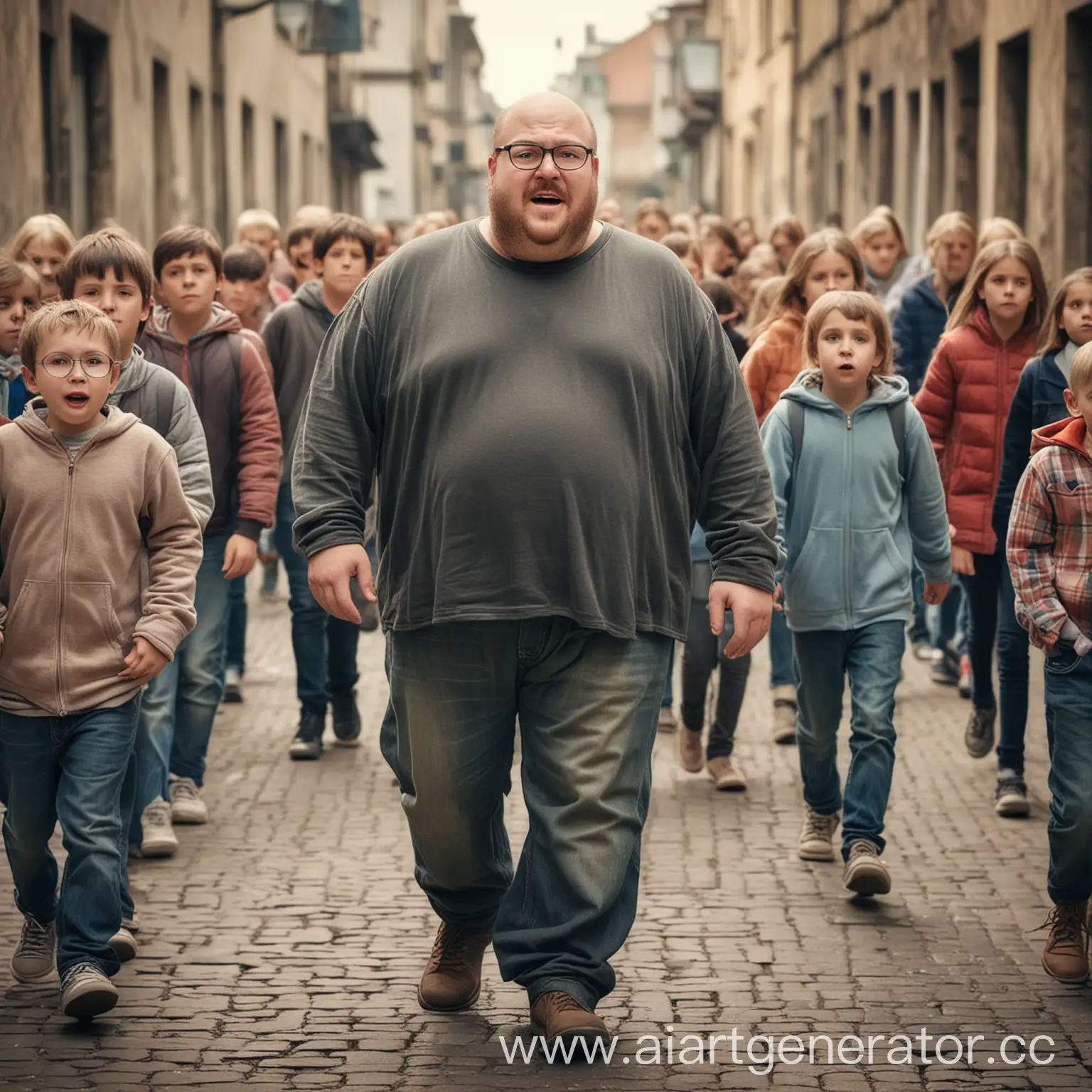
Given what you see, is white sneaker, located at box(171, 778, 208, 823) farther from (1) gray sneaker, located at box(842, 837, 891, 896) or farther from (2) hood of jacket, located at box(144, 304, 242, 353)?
(1) gray sneaker, located at box(842, 837, 891, 896)

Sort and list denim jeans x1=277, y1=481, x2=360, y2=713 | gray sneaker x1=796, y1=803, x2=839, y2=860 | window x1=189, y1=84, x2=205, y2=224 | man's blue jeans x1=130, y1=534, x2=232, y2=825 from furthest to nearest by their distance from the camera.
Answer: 1. window x1=189, y1=84, x2=205, y2=224
2. denim jeans x1=277, y1=481, x2=360, y2=713
3. man's blue jeans x1=130, y1=534, x2=232, y2=825
4. gray sneaker x1=796, y1=803, x2=839, y2=860

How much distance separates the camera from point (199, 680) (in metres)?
7.34

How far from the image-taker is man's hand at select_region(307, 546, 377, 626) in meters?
4.91

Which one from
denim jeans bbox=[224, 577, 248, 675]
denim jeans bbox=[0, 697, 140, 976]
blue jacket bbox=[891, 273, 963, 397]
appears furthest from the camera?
blue jacket bbox=[891, 273, 963, 397]

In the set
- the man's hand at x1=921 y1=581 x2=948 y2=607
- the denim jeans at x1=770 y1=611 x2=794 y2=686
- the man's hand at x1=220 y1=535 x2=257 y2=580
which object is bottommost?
the denim jeans at x1=770 y1=611 x2=794 y2=686

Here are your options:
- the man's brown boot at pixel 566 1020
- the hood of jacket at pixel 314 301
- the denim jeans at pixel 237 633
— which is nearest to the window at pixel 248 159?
the denim jeans at pixel 237 633

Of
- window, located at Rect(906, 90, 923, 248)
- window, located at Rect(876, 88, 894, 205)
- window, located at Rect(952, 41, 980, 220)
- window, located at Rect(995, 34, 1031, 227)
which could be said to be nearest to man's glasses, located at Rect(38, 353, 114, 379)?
window, located at Rect(995, 34, 1031, 227)

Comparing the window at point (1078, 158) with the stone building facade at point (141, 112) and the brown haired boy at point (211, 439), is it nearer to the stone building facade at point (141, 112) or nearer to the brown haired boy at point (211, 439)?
the stone building facade at point (141, 112)

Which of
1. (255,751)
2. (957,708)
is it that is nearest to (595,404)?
(255,751)

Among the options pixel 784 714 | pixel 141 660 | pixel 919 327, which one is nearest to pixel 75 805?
pixel 141 660

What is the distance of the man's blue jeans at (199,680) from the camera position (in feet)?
23.1

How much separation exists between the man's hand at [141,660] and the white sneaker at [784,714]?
415 centimetres

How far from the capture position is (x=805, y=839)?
22.9 feet

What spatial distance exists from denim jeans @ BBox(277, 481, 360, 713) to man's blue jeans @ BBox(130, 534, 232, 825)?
1.08 m
